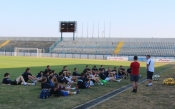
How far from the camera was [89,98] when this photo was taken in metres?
13.0

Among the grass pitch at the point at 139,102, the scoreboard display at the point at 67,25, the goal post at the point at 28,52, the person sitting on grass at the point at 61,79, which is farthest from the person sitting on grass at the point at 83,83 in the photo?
the scoreboard display at the point at 67,25

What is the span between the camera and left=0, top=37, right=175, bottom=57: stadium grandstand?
82762mm

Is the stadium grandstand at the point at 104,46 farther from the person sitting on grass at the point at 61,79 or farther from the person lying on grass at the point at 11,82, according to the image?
the person lying on grass at the point at 11,82

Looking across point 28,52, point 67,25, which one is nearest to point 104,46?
point 67,25

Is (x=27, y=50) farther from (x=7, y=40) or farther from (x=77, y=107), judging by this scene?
(x=77, y=107)

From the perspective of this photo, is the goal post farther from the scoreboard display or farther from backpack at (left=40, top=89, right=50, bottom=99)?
backpack at (left=40, top=89, right=50, bottom=99)

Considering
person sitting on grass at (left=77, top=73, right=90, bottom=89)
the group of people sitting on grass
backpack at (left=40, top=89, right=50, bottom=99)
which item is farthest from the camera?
person sitting on grass at (left=77, top=73, right=90, bottom=89)

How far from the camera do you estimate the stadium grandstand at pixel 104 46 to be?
82.8 meters

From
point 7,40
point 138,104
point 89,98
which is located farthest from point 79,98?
point 7,40

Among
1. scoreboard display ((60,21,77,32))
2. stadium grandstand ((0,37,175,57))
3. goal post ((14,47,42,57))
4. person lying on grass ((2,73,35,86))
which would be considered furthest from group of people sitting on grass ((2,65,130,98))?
goal post ((14,47,42,57))

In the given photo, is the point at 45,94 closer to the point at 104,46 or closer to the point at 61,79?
the point at 61,79

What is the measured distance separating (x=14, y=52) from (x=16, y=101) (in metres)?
78.4

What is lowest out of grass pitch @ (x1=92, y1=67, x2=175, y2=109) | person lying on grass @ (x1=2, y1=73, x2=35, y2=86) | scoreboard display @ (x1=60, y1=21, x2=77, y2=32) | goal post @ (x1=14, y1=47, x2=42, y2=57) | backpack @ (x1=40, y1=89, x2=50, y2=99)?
grass pitch @ (x1=92, y1=67, x2=175, y2=109)

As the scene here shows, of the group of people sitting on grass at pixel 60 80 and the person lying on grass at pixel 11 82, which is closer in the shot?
the group of people sitting on grass at pixel 60 80
